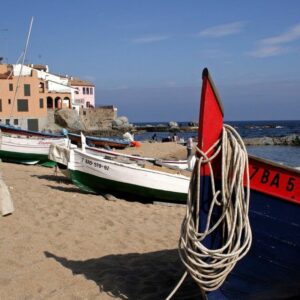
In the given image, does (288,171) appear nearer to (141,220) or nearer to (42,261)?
(42,261)

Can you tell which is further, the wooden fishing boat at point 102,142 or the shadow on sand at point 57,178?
the wooden fishing boat at point 102,142

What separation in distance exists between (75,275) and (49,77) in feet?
220

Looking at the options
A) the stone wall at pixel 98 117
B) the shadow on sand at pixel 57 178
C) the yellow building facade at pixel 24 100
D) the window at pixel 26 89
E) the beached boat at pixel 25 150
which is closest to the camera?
the shadow on sand at pixel 57 178

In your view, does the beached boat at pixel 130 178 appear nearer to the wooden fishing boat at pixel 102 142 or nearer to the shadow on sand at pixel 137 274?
the shadow on sand at pixel 137 274

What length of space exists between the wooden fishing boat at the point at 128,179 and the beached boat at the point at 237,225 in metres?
5.97

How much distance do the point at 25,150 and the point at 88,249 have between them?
12733mm

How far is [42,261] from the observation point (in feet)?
20.6

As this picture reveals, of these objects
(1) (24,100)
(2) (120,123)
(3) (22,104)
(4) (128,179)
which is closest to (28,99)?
(1) (24,100)

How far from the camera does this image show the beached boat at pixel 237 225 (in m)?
4.44

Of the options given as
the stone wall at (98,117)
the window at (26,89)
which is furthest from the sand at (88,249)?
the stone wall at (98,117)

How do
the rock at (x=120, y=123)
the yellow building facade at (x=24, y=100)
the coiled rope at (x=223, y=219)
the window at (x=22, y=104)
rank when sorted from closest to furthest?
the coiled rope at (x=223, y=219) → the yellow building facade at (x=24, y=100) → the window at (x=22, y=104) → the rock at (x=120, y=123)

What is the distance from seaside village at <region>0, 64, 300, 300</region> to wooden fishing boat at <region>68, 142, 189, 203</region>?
25 mm

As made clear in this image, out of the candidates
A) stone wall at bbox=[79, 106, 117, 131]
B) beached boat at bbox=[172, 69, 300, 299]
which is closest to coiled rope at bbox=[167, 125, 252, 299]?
beached boat at bbox=[172, 69, 300, 299]

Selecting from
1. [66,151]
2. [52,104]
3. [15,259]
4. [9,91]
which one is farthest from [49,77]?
[15,259]
